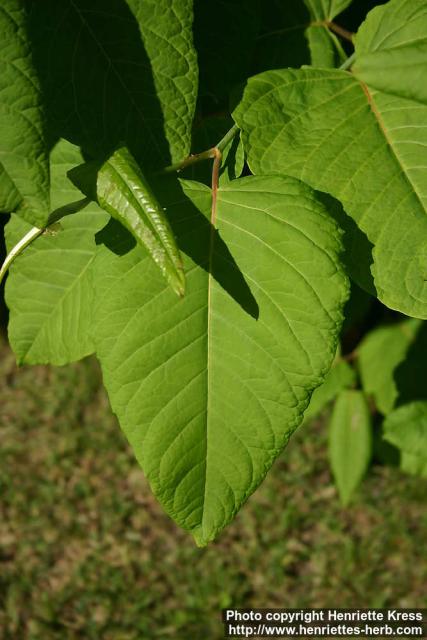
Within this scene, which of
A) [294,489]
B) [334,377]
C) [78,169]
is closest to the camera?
[78,169]

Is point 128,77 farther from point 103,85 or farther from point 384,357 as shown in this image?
point 384,357

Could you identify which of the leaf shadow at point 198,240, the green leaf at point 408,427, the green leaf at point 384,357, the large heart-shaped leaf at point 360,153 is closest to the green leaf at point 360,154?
the large heart-shaped leaf at point 360,153

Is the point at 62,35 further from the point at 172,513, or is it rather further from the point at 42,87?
the point at 172,513

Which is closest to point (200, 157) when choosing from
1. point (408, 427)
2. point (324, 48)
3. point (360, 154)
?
point (360, 154)

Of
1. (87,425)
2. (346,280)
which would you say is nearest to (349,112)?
(346,280)

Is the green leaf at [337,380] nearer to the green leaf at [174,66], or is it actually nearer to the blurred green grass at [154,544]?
the blurred green grass at [154,544]

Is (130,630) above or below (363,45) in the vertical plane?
below
